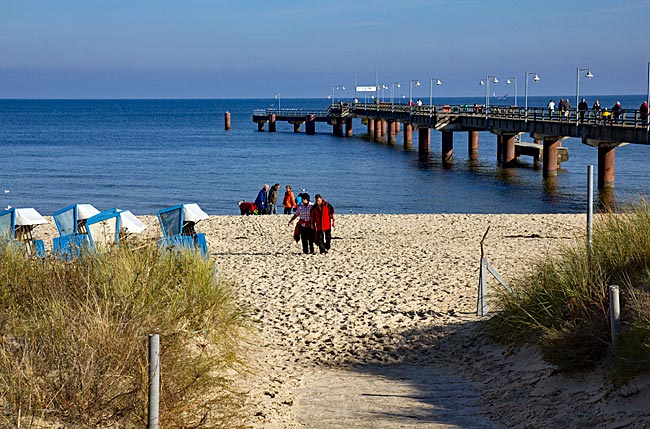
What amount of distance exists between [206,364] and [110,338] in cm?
91

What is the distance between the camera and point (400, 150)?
6600 cm

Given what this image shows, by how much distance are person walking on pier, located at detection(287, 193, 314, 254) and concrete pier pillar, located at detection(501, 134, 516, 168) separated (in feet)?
113

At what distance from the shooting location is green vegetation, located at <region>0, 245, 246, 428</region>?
580cm

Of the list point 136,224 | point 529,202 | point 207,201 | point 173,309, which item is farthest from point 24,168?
point 173,309

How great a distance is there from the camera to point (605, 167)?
124 ft

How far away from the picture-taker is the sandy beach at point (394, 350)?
6867mm

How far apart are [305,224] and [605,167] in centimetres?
2472

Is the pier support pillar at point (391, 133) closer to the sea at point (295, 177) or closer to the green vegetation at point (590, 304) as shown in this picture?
the sea at point (295, 177)

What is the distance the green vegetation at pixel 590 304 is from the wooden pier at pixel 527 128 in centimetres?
2509

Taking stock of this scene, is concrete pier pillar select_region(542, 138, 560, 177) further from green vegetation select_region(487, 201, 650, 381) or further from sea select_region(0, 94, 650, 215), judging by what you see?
green vegetation select_region(487, 201, 650, 381)

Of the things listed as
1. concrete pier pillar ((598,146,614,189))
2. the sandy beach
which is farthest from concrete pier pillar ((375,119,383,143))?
the sandy beach

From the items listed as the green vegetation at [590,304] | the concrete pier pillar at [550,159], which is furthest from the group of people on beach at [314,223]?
the concrete pier pillar at [550,159]

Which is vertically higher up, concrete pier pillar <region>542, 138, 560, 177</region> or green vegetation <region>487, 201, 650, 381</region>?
green vegetation <region>487, 201, 650, 381</region>

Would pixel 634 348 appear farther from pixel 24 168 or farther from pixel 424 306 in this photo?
pixel 24 168
